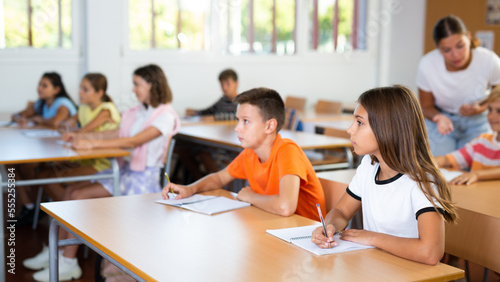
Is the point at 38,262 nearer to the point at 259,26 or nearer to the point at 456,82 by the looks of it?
the point at 456,82

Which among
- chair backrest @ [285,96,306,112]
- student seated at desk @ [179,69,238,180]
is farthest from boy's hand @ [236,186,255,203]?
chair backrest @ [285,96,306,112]

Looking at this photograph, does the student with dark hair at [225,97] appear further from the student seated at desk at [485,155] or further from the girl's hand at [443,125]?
the student seated at desk at [485,155]

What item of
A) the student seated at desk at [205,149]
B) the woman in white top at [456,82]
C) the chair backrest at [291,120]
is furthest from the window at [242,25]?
the woman in white top at [456,82]

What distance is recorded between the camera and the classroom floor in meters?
3.25

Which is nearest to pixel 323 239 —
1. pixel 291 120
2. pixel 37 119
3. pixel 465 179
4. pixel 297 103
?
pixel 465 179

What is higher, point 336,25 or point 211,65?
point 336,25

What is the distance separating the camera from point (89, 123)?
4289 millimetres

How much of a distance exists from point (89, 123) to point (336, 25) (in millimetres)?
4372

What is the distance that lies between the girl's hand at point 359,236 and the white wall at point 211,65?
4853 mm

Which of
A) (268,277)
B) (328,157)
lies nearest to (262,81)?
(328,157)

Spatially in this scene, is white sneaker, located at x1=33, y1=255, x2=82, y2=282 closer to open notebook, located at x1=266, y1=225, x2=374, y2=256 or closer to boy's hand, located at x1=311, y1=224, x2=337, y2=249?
open notebook, located at x1=266, y1=225, x2=374, y2=256

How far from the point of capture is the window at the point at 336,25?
7672 millimetres

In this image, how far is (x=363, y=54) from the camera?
26.5 feet

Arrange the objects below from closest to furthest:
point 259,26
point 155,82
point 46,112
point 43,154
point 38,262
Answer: point 43,154 → point 38,262 → point 155,82 → point 46,112 → point 259,26
